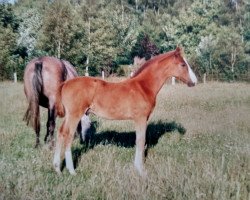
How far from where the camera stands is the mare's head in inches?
274

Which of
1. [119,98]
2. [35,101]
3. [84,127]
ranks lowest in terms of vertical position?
[84,127]

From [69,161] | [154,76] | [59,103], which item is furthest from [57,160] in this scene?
[154,76]

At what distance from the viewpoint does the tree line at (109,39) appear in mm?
38938

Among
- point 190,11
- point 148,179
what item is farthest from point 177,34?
point 148,179

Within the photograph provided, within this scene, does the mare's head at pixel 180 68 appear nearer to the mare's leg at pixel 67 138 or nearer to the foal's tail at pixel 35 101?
the mare's leg at pixel 67 138

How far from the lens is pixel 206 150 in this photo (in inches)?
298

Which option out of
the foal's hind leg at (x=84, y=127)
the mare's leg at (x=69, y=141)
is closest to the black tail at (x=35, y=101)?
the foal's hind leg at (x=84, y=127)

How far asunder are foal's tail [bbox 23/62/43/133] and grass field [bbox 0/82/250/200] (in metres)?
0.50

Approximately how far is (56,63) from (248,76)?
26.8 m

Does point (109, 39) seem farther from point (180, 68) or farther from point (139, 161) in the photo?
point (139, 161)

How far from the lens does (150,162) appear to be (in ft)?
22.4

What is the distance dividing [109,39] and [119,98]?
1648 inches

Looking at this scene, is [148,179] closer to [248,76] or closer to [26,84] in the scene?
[26,84]

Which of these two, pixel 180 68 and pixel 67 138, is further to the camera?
pixel 180 68
